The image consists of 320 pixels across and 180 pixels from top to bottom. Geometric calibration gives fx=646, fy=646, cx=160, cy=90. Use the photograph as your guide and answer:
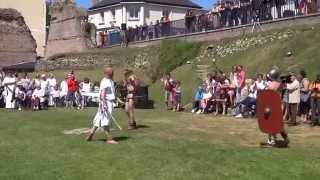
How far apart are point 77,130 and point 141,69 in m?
25.4

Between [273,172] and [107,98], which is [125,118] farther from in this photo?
[273,172]

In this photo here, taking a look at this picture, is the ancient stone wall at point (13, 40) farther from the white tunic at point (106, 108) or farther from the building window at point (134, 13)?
the white tunic at point (106, 108)

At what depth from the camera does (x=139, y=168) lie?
42.3ft

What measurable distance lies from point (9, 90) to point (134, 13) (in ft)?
190

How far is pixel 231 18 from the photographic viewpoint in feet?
129

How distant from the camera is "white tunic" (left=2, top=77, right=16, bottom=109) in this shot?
3006cm

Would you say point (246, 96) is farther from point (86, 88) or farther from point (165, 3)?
point (165, 3)

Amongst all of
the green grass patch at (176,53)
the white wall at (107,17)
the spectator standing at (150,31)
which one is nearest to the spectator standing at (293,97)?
the green grass patch at (176,53)

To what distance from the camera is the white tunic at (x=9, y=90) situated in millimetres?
30062

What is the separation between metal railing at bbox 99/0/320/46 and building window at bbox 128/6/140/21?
33.5 m

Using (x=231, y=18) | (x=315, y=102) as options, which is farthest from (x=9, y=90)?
(x=231, y=18)

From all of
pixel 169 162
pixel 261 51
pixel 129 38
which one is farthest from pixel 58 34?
pixel 169 162

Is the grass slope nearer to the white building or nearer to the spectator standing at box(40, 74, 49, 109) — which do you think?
the spectator standing at box(40, 74, 49, 109)

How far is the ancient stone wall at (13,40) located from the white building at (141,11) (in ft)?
89.6
